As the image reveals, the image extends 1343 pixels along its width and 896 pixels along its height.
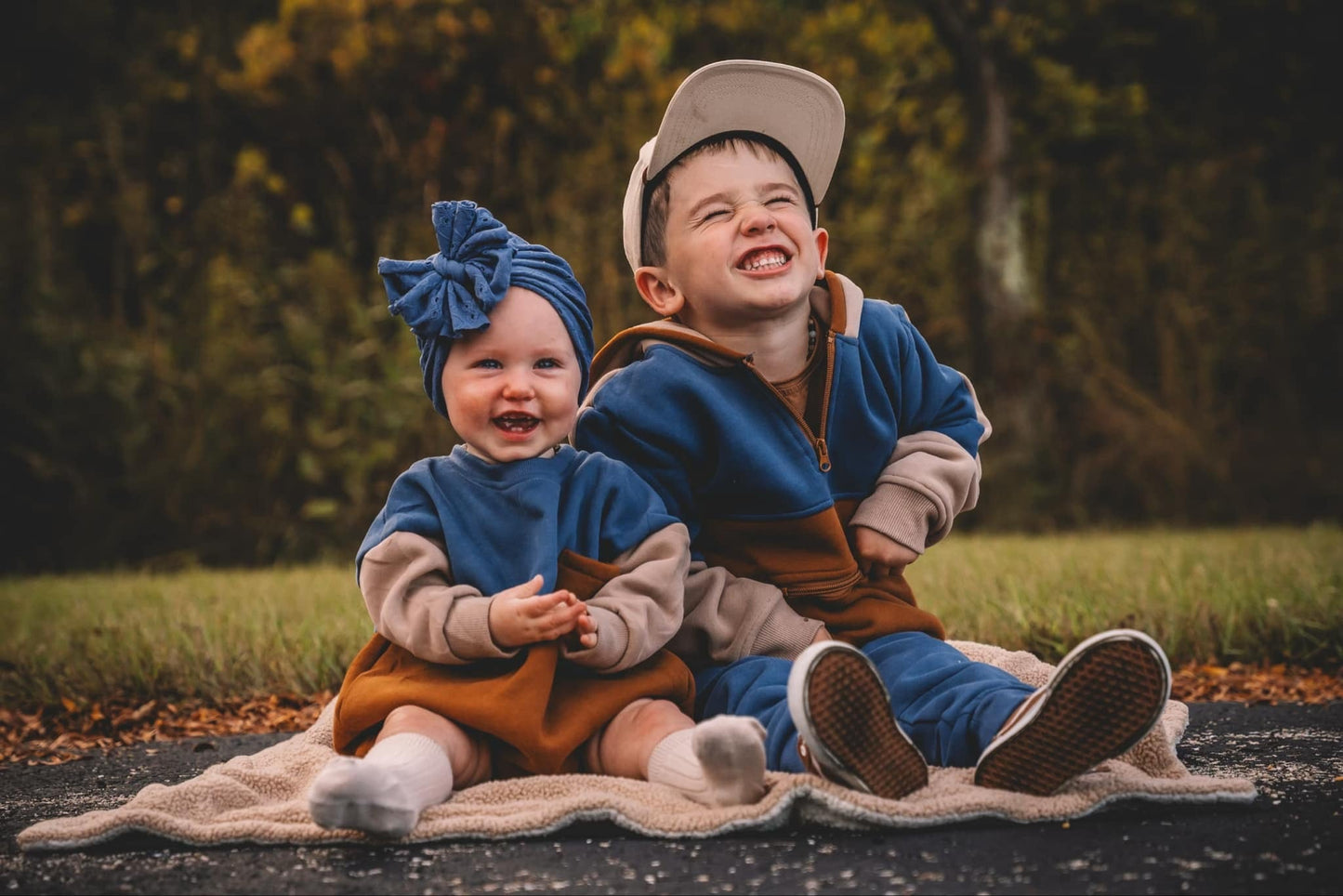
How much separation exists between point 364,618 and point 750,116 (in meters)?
2.24

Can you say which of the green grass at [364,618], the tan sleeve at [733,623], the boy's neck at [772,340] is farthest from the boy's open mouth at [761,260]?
the green grass at [364,618]

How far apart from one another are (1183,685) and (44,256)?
230 inches

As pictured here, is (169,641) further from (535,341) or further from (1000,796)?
(1000,796)

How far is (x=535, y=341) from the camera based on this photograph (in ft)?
8.14

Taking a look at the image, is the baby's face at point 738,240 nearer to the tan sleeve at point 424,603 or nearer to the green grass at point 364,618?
the tan sleeve at point 424,603

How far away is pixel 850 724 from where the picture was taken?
2.07 meters

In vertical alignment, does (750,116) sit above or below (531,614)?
above

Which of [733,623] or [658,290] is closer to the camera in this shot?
[733,623]

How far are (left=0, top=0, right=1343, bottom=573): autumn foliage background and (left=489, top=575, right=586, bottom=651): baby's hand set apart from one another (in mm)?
4498

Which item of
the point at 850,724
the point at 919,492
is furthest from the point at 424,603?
the point at 919,492

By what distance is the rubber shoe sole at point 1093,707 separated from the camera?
2016 millimetres

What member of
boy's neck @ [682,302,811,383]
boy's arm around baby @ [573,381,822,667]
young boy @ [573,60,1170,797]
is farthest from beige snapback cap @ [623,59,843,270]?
boy's arm around baby @ [573,381,822,667]

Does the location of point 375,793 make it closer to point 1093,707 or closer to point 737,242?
point 1093,707

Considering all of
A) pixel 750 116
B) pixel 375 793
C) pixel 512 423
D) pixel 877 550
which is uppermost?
pixel 750 116
